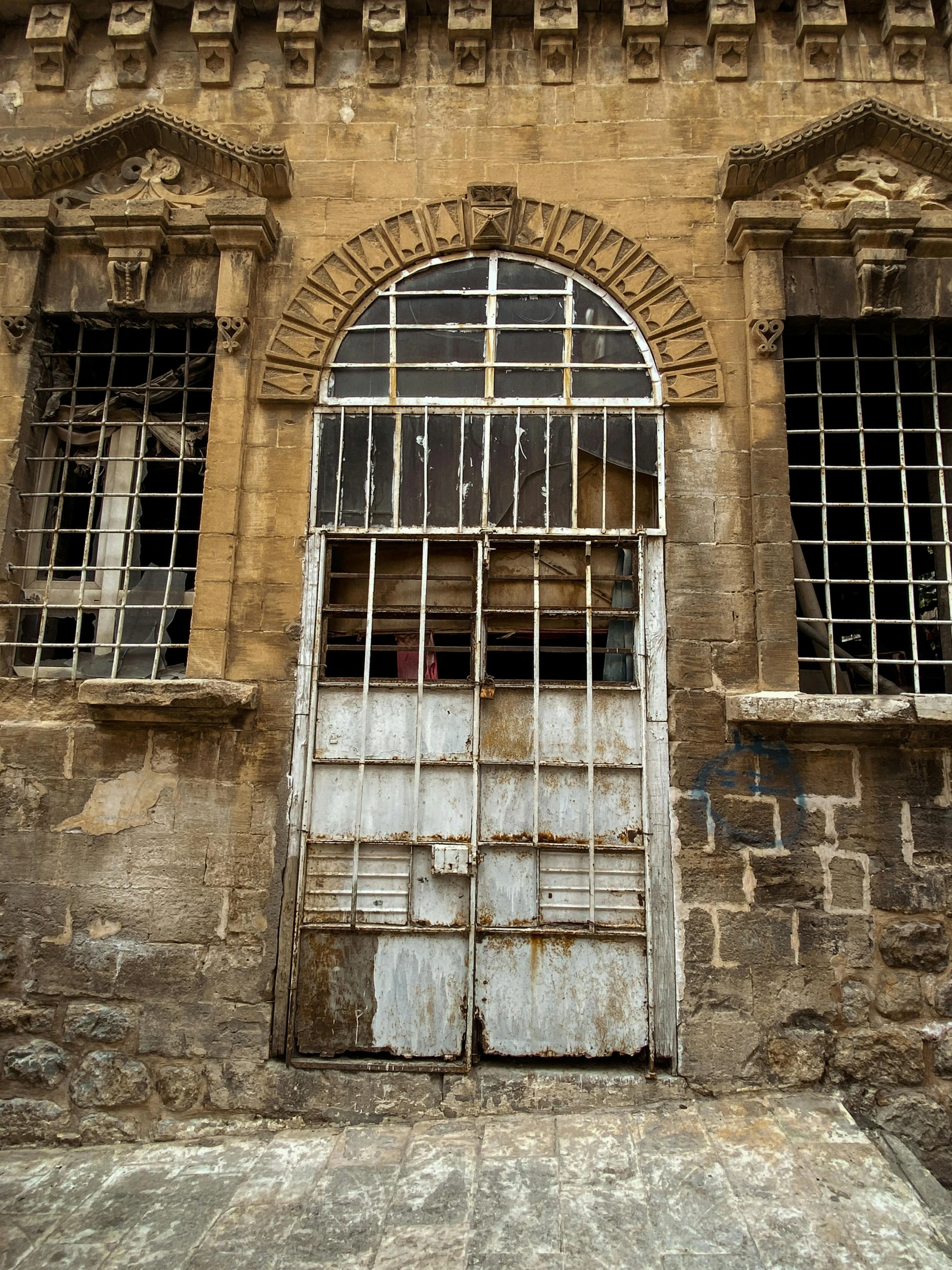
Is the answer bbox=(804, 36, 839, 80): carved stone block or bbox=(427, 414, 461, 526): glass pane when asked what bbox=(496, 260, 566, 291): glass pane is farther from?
bbox=(804, 36, 839, 80): carved stone block

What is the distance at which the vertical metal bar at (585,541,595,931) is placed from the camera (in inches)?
187

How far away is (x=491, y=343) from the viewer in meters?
5.40

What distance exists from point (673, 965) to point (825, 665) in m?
1.96

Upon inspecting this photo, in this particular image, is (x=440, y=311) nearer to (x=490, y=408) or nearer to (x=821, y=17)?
(x=490, y=408)

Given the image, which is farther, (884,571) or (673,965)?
(884,571)

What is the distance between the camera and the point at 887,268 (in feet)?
17.0

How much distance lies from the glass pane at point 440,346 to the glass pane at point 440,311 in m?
0.06

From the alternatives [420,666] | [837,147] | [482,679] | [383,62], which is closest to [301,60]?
[383,62]

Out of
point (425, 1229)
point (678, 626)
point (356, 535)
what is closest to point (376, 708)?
point (356, 535)

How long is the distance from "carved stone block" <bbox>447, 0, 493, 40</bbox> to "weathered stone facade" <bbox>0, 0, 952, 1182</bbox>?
1.3 inches

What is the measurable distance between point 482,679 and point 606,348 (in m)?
2.21

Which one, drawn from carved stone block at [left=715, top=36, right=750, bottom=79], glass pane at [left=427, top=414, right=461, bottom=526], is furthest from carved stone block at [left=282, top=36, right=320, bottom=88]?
carved stone block at [left=715, top=36, right=750, bottom=79]

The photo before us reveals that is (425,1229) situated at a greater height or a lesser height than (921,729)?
lesser

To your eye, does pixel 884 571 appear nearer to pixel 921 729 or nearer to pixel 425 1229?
pixel 921 729
